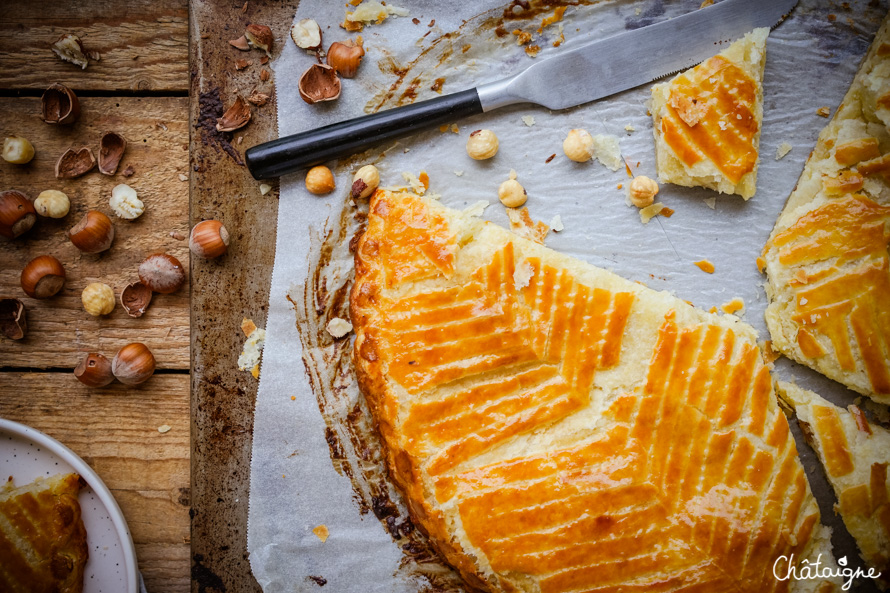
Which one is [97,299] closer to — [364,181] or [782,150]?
[364,181]

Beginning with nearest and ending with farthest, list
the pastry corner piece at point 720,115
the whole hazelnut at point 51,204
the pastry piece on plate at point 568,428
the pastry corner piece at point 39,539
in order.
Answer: the pastry piece on plate at point 568,428, the pastry corner piece at point 39,539, the pastry corner piece at point 720,115, the whole hazelnut at point 51,204

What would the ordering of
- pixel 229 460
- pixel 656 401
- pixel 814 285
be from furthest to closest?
pixel 229 460, pixel 814 285, pixel 656 401

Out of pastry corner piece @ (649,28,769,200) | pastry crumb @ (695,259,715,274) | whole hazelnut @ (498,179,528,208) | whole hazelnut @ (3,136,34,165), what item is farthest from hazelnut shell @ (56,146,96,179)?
pastry crumb @ (695,259,715,274)

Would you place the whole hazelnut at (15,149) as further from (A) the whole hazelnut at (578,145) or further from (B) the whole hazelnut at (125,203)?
(A) the whole hazelnut at (578,145)

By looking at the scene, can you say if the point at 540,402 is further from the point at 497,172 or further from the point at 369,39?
the point at 369,39

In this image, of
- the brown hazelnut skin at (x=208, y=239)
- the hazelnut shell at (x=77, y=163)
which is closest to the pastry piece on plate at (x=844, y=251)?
the brown hazelnut skin at (x=208, y=239)

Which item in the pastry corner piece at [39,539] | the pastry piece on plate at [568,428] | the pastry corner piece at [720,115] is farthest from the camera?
the pastry corner piece at [720,115]

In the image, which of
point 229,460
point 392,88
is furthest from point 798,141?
point 229,460

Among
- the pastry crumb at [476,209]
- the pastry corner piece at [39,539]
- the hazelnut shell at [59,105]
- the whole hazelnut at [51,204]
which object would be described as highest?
the hazelnut shell at [59,105]
